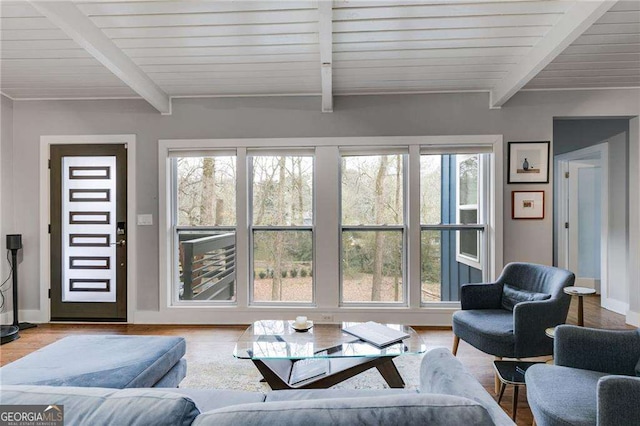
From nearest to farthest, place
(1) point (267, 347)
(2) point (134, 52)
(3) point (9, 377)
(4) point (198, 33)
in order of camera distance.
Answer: (3) point (9, 377), (1) point (267, 347), (4) point (198, 33), (2) point (134, 52)

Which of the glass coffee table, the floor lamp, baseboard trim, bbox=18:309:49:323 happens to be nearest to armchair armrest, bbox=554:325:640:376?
the glass coffee table

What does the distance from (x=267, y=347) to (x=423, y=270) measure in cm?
222

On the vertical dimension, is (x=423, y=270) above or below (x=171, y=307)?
above

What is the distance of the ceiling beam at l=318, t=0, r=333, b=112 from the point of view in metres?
2.10

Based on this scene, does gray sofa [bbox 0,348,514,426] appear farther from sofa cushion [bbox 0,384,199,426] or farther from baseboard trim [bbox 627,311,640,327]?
baseboard trim [bbox 627,311,640,327]

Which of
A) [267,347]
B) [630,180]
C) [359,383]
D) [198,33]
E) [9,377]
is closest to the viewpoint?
[9,377]

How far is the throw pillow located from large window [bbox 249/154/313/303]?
1.91m

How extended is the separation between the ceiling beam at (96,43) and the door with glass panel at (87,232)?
0.92 metres

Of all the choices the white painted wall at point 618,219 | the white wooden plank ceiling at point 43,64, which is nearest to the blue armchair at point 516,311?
the white painted wall at point 618,219

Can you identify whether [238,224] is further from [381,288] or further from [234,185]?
[381,288]

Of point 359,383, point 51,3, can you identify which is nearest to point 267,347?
point 359,383

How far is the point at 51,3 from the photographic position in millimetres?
2137

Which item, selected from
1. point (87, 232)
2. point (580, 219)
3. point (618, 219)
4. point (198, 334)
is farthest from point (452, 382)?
point (580, 219)

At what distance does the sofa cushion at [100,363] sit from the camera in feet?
5.08
